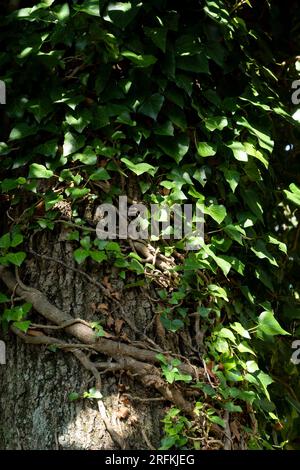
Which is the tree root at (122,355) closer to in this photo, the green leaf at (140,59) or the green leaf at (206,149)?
the green leaf at (206,149)

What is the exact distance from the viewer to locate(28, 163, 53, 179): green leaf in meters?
2.35

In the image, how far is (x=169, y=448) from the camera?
2131 millimetres

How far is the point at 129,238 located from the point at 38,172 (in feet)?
1.27

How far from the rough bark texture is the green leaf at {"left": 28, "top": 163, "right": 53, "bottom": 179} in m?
0.21

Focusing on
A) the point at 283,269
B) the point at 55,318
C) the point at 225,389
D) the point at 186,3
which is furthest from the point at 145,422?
the point at 186,3

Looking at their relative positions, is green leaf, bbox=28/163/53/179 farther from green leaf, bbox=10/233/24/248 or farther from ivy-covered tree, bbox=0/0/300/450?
green leaf, bbox=10/233/24/248

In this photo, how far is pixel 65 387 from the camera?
85.4 inches

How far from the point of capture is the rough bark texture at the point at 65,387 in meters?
2.12
